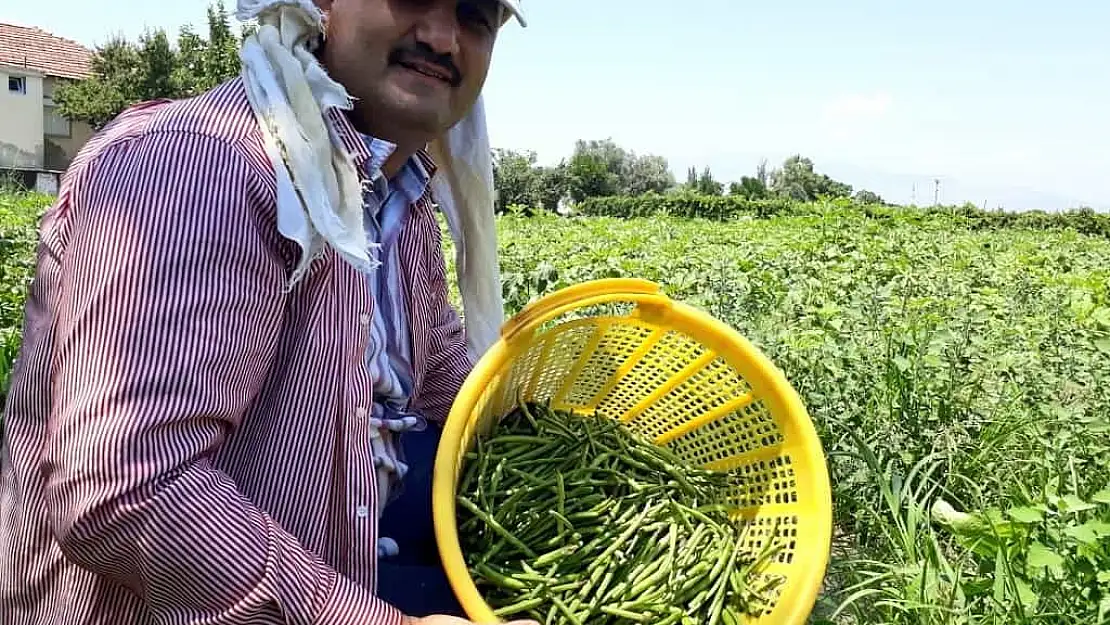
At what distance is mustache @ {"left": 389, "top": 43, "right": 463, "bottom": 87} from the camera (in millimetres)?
1381

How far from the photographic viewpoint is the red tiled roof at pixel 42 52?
30.5 meters

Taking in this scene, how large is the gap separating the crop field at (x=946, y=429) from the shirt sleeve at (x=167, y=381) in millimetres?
1375

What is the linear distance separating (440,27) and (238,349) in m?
0.55

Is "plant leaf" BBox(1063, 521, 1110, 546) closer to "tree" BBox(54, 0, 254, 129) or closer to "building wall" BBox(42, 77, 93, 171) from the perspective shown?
"tree" BBox(54, 0, 254, 129)

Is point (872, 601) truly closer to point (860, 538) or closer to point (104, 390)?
point (860, 538)

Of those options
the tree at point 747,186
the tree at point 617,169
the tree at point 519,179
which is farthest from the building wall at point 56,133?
the tree at point 747,186

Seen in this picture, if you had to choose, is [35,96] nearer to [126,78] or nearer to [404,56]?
[126,78]

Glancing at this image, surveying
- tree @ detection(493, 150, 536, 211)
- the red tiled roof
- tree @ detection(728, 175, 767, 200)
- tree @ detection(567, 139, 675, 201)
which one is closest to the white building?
the red tiled roof

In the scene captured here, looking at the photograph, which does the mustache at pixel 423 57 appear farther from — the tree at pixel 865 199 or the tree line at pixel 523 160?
the tree at pixel 865 199

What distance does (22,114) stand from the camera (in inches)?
1198

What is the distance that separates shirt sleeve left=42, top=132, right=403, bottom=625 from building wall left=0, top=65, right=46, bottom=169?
32.2 m

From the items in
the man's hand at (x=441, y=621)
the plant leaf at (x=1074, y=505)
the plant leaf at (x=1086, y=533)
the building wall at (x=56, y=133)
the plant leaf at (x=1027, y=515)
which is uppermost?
the building wall at (x=56, y=133)

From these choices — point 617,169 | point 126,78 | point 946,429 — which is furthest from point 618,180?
point 946,429

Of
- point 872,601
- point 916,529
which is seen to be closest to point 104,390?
point 872,601
